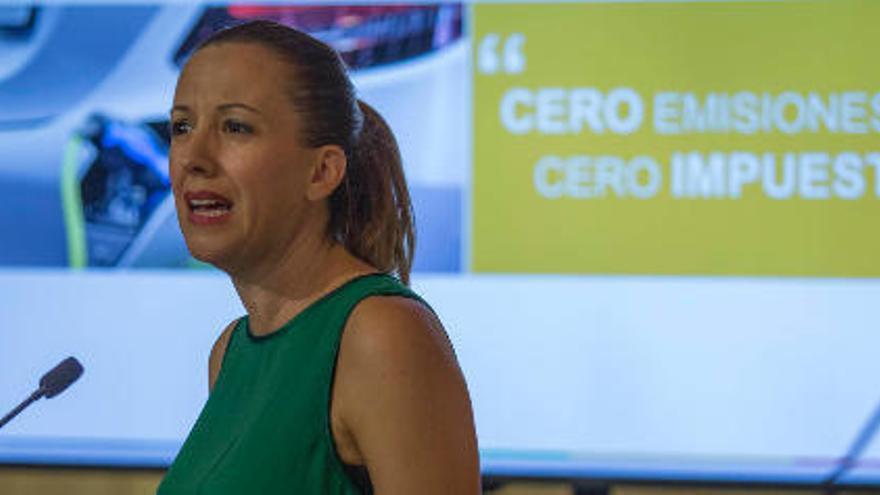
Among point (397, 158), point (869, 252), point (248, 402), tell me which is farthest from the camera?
point (869, 252)

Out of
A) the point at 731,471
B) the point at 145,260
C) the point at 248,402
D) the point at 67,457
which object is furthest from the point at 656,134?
the point at 248,402

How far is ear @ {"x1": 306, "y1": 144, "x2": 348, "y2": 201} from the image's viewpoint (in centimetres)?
Answer: 145

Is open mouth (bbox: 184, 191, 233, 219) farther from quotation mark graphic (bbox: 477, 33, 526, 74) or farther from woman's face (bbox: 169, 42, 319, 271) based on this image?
quotation mark graphic (bbox: 477, 33, 526, 74)

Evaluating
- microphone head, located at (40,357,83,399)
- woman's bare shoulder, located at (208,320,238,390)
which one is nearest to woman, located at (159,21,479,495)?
woman's bare shoulder, located at (208,320,238,390)

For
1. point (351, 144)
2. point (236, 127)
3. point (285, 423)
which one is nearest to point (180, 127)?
point (236, 127)

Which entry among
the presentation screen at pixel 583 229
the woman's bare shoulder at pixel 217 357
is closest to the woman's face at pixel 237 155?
the woman's bare shoulder at pixel 217 357

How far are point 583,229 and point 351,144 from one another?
1.43 m

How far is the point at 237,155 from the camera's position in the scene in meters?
1.40

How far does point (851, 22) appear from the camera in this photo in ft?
9.31

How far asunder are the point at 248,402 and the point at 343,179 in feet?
0.82

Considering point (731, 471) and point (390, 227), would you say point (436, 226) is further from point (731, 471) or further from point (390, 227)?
point (390, 227)

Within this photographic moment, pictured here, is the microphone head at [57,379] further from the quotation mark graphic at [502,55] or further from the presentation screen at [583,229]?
the quotation mark graphic at [502,55]

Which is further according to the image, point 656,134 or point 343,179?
point 656,134

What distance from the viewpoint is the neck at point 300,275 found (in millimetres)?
1486
